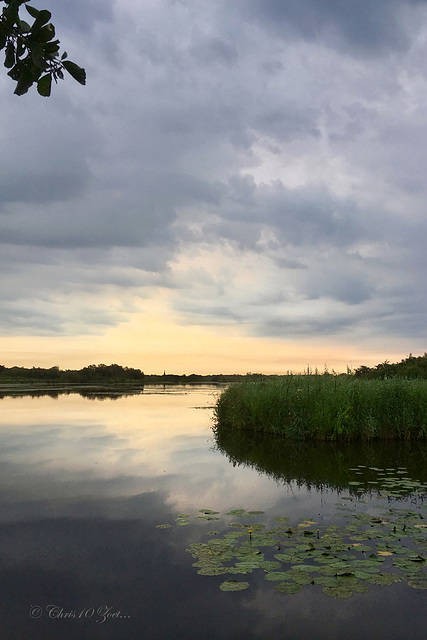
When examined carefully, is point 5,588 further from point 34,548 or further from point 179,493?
point 179,493

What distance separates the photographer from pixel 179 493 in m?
10.0

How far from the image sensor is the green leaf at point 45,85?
314 centimetres

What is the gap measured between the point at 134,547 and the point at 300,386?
46.1 feet

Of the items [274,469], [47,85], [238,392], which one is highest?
[47,85]

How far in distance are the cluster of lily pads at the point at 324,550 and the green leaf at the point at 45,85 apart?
5.12m

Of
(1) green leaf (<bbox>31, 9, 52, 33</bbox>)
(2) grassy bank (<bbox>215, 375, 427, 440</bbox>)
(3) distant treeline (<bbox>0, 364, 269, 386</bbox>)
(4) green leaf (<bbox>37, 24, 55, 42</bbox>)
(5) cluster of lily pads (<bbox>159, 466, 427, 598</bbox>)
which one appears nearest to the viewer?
(1) green leaf (<bbox>31, 9, 52, 33</bbox>)

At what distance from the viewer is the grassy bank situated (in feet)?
56.5

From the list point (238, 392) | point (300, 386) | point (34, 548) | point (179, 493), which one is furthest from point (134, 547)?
point (238, 392)

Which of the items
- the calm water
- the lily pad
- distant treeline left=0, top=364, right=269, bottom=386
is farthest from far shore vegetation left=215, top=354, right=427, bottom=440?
distant treeline left=0, top=364, right=269, bottom=386

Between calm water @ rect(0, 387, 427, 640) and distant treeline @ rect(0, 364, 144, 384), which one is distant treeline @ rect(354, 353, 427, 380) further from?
distant treeline @ rect(0, 364, 144, 384)

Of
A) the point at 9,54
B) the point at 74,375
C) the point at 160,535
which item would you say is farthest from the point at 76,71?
the point at 74,375

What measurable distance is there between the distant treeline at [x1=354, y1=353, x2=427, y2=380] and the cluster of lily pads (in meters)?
28.4

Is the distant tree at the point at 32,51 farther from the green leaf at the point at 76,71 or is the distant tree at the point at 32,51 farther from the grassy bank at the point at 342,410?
the grassy bank at the point at 342,410

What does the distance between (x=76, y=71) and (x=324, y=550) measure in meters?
6.10
